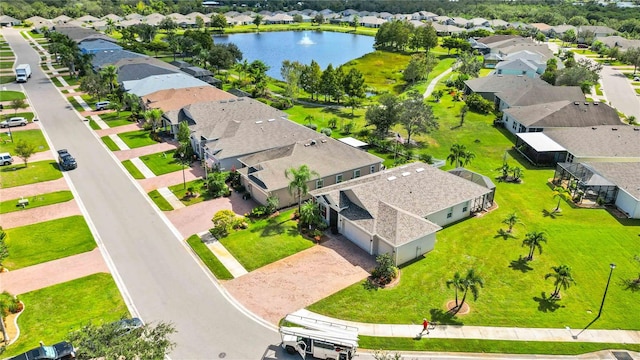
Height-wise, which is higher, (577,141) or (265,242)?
(577,141)

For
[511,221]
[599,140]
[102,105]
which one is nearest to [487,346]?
[511,221]

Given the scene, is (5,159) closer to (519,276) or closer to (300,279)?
(300,279)

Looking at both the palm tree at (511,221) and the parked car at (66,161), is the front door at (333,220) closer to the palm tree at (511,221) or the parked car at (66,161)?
the palm tree at (511,221)

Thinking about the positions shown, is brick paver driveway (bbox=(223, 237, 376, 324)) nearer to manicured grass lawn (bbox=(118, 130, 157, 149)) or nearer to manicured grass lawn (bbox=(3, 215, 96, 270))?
manicured grass lawn (bbox=(3, 215, 96, 270))

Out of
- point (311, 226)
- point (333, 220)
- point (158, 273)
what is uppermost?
point (333, 220)

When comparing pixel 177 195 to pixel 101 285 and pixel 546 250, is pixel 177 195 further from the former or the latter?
pixel 546 250

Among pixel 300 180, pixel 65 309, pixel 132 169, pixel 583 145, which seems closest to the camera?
pixel 65 309

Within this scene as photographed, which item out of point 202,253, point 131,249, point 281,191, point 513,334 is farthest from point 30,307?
point 513,334

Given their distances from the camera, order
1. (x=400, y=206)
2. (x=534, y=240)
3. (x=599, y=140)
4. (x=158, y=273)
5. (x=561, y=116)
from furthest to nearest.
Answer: (x=561, y=116) < (x=599, y=140) < (x=400, y=206) < (x=534, y=240) < (x=158, y=273)
